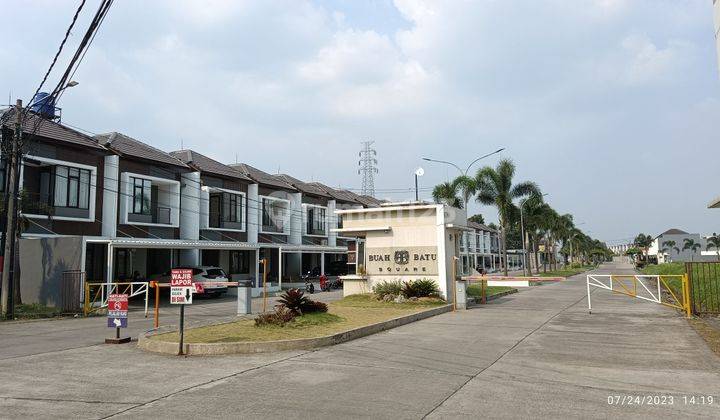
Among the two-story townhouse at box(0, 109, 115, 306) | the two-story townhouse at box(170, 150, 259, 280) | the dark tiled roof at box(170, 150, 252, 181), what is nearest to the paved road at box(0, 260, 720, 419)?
the two-story townhouse at box(0, 109, 115, 306)

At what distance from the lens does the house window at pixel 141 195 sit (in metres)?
29.7

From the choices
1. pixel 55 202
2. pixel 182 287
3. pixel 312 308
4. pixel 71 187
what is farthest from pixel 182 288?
pixel 71 187

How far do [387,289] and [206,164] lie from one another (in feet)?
66.1

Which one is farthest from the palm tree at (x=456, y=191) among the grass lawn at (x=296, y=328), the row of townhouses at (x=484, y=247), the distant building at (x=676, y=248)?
the distant building at (x=676, y=248)

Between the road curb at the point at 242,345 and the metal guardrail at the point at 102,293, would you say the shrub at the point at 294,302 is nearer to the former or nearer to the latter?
the road curb at the point at 242,345

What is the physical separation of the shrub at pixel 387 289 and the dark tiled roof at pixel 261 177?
65.8 feet

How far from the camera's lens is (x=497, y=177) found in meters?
42.3

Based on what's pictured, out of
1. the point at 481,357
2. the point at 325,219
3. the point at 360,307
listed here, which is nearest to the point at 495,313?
the point at 360,307

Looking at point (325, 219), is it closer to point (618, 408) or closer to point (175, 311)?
point (175, 311)

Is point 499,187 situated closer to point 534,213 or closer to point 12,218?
point 534,213

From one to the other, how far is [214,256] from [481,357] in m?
30.0

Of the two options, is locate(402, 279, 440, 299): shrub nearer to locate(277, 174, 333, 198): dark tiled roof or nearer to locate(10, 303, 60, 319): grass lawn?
locate(10, 303, 60, 319): grass lawn

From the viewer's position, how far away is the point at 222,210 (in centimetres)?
3647

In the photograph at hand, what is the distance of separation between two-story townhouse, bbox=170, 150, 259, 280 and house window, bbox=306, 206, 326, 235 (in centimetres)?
781
